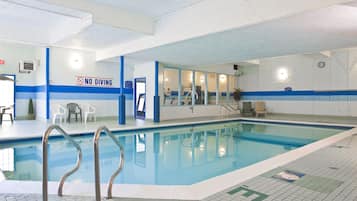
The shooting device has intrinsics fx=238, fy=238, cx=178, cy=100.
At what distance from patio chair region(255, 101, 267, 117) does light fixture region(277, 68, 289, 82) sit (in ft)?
5.64

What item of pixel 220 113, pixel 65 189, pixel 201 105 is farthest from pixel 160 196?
pixel 220 113

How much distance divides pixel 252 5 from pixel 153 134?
15.3ft

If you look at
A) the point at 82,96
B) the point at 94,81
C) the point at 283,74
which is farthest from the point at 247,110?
the point at 82,96

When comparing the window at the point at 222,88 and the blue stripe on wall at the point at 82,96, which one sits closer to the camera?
the blue stripe on wall at the point at 82,96

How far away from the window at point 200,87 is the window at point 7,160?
8372 millimetres

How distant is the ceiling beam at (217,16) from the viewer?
418 cm

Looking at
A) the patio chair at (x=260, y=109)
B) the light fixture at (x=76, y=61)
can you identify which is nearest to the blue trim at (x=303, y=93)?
the patio chair at (x=260, y=109)

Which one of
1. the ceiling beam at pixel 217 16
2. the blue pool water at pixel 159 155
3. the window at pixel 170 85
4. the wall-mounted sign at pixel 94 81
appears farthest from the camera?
the window at pixel 170 85

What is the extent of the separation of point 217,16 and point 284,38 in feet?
6.74

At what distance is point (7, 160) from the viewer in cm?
446

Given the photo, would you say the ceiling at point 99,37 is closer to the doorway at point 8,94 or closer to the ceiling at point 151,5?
the ceiling at point 151,5

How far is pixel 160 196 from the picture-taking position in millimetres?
2461

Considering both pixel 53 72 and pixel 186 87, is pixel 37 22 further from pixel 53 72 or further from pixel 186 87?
pixel 186 87

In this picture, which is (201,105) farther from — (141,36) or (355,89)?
(355,89)
